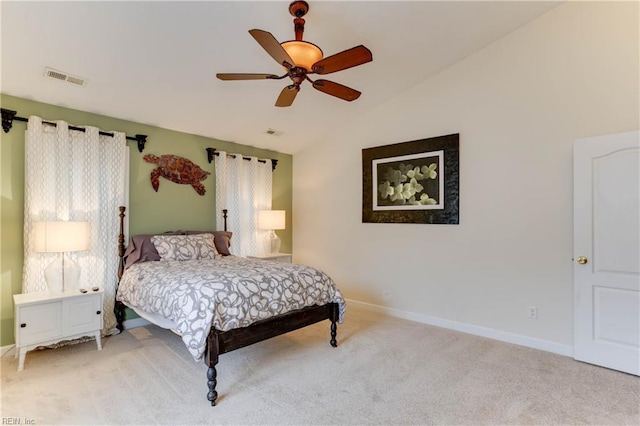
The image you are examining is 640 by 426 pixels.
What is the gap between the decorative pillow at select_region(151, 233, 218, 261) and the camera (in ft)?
12.8

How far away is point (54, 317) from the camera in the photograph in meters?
3.07

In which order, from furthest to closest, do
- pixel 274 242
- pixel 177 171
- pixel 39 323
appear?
1. pixel 274 242
2. pixel 177 171
3. pixel 39 323

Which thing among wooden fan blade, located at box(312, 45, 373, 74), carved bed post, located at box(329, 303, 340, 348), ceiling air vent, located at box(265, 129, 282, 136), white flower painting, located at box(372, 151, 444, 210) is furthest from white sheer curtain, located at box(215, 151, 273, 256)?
wooden fan blade, located at box(312, 45, 373, 74)

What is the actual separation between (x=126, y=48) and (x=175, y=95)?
2.66ft

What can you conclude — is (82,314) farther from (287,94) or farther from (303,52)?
(303,52)

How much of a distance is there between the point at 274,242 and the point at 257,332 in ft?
8.98

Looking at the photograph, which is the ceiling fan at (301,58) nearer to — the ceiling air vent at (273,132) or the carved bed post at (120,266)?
the ceiling air vent at (273,132)

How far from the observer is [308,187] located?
227 inches

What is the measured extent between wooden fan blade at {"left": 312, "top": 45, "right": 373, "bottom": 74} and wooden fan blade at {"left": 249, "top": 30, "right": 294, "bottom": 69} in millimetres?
213

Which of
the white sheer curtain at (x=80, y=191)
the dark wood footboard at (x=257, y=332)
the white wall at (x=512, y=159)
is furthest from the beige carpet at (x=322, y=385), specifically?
the white sheer curtain at (x=80, y=191)

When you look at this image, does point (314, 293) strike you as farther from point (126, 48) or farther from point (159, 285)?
point (126, 48)

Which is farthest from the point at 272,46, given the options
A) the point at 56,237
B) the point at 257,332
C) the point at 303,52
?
the point at 56,237

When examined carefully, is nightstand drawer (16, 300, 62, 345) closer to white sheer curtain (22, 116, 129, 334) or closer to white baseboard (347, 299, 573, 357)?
white sheer curtain (22, 116, 129, 334)

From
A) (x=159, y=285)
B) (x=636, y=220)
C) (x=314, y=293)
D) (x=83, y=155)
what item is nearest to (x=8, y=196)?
(x=83, y=155)
